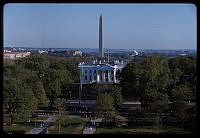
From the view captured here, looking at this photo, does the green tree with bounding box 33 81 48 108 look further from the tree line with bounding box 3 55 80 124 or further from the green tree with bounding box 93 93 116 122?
the green tree with bounding box 93 93 116 122

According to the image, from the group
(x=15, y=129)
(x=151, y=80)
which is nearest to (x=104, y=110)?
(x=151, y=80)

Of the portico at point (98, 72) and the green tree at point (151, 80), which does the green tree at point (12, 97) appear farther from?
the portico at point (98, 72)

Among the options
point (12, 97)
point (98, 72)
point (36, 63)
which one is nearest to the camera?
point (12, 97)

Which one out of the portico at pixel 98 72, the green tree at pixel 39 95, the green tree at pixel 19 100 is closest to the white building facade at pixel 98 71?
the portico at pixel 98 72

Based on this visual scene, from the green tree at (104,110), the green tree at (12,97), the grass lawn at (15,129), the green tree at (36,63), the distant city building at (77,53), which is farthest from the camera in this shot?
the distant city building at (77,53)

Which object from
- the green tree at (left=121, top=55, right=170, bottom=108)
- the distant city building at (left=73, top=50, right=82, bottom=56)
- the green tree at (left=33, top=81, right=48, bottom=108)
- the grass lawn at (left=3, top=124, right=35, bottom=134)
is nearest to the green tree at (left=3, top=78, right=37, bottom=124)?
the green tree at (left=33, top=81, right=48, bottom=108)

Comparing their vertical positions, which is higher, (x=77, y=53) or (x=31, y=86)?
(x=77, y=53)

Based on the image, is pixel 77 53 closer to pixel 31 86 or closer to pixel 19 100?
pixel 31 86
